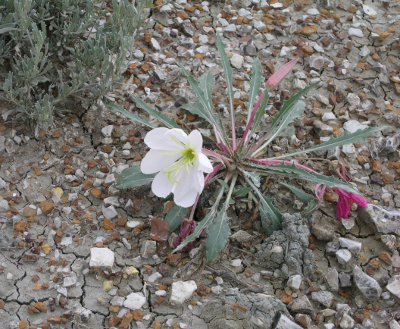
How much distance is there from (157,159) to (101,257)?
508 mm

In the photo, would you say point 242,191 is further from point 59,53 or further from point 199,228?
point 59,53

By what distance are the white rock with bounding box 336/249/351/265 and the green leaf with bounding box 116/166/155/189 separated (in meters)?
0.88

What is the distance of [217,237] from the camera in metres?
2.77

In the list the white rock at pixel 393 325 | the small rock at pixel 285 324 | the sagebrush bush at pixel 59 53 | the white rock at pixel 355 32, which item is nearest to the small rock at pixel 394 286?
the white rock at pixel 393 325

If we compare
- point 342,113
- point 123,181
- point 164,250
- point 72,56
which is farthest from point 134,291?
point 342,113

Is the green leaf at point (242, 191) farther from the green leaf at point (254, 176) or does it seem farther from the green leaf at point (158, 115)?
the green leaf at point (158, 115)

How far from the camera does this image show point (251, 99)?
10.8 feet

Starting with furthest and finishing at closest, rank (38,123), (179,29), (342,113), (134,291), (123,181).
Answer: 1. (179,29)
2. (342,113)
3. (38,123)
4. (123,181)
5. (134,291)

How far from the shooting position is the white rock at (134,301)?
105 inches

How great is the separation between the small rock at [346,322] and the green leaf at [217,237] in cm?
57

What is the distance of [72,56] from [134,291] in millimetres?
1286

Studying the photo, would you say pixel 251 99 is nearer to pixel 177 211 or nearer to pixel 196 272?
pixel 177 211

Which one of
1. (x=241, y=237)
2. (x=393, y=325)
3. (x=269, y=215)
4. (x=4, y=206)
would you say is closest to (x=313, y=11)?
(x=269, y=215)

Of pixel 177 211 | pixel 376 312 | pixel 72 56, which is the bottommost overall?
pixel 376 312
